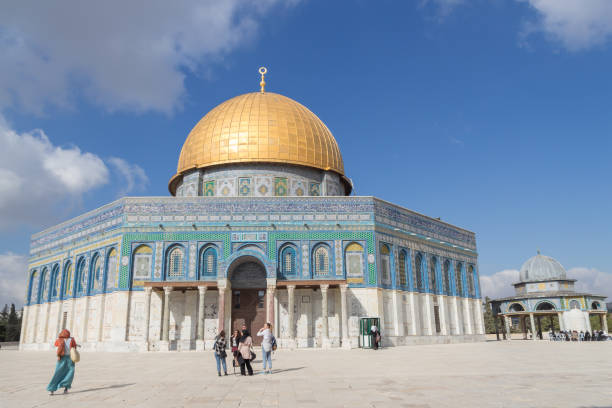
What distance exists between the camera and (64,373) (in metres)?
8.42

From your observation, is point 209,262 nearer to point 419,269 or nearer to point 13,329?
point 419,269

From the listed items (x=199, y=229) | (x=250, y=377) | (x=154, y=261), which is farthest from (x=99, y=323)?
(x=250, y=377)

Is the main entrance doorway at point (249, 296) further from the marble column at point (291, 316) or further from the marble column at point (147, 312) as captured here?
the marble column at point (147, 312)

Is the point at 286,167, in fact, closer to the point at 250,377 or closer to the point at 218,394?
the point at 250,377

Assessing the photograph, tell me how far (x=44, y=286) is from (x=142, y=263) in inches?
404

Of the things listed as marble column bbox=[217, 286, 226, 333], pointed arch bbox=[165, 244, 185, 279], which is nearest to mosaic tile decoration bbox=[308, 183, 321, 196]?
pointed arch bbox=[165, 244, 185, 279]

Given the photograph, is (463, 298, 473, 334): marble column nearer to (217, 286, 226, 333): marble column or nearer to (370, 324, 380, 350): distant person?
(370, 324, 380, 350): distant person

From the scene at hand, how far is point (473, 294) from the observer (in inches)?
1254

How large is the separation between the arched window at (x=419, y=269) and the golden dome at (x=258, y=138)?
24.7 ft

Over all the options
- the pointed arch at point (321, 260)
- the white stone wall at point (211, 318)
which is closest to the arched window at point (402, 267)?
the white stone wall at point (211, 318)

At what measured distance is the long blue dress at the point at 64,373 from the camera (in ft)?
26.9

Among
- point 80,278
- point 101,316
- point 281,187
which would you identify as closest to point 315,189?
point 281,187

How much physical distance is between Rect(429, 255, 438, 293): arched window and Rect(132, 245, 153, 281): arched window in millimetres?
16122

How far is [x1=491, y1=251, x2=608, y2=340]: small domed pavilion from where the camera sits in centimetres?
3656
